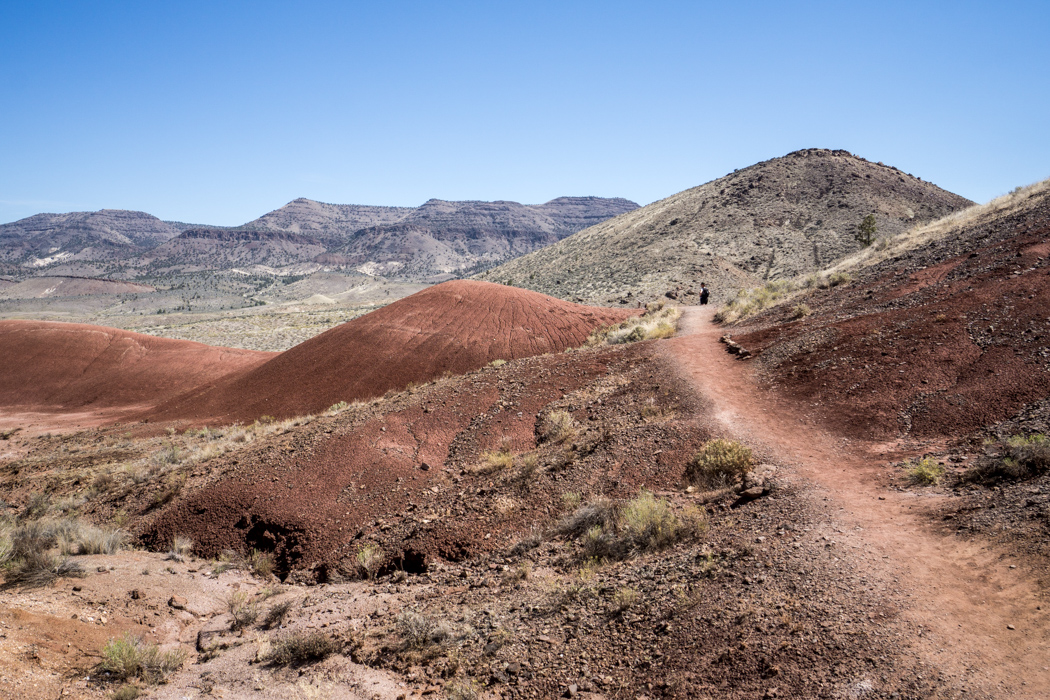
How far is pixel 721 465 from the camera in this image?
839 cm

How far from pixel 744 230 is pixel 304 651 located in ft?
168

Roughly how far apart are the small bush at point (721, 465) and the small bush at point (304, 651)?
547cm

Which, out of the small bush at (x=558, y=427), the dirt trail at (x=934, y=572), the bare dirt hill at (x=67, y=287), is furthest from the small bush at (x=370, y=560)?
the bare dirt hill at (x=67, y=287)

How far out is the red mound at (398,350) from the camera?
68.3 ft

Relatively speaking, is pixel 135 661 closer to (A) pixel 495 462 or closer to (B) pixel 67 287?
(A) pixel 495 462

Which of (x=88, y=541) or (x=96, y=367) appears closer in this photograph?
(x=88, y=541)

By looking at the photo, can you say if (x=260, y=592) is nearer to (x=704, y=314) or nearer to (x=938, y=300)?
(x=938, y=300)

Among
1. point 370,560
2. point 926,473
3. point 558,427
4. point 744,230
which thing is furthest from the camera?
point 744,230

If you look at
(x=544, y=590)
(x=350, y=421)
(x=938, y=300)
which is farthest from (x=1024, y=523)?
(x=350, y=421)

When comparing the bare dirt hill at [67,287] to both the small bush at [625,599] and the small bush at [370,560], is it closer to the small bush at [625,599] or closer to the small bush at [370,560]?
the small bush at [370,560]

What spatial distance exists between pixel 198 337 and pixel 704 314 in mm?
38525

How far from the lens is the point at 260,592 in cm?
866

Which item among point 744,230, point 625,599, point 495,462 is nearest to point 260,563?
point 495,462

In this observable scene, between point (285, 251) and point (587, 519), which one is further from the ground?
point (285, 251)
